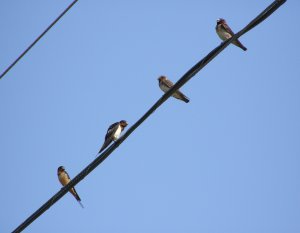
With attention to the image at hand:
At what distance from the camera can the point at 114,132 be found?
10250mm

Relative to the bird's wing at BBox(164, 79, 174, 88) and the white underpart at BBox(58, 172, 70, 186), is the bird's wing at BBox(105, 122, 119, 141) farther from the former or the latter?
the white underpart at BBox(58, 172, 70, 186)

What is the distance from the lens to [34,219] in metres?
5.58

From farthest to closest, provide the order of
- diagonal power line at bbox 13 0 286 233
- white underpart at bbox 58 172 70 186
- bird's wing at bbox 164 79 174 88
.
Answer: white underpart at bbox 58 172 70 186 < bird's wing at bbox 164 79 174 88 < diagonal power line at bbox 13 0 286 233

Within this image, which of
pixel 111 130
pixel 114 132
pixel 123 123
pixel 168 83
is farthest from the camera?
pixel 168 83

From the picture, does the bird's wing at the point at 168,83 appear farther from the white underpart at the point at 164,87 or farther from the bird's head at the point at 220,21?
the bird's head at the point at 220,21

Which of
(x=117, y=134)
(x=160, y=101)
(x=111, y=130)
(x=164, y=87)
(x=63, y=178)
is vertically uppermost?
(x=164, y=87)

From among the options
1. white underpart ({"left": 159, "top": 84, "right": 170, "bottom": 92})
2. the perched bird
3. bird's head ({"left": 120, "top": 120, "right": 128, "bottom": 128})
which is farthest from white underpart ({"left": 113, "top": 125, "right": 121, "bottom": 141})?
white underpart ({"left": 159, "top": 84, "right": 170, "bottom": 92})

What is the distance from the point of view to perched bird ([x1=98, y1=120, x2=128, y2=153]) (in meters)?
10.1

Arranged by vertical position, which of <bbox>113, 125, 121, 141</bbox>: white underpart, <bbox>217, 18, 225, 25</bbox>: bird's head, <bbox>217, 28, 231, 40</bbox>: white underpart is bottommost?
<bbox>113, 125, 121, 141</bbox>: white underpart

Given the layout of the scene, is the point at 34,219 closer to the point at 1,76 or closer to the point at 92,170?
the point at 92,170

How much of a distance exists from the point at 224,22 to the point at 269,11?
24.8ft

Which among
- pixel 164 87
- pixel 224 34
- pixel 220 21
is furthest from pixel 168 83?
pixel 220 21

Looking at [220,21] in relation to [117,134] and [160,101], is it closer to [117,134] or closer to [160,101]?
[117,134]

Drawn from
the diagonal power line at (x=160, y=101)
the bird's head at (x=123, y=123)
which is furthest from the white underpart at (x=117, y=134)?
the diagonal power line at (x=160, y=101)
